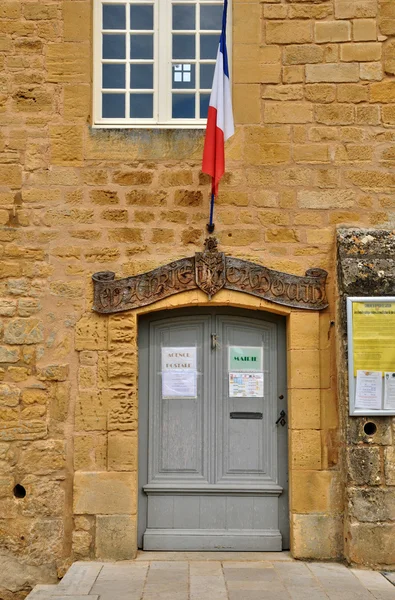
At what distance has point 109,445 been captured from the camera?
5672mm

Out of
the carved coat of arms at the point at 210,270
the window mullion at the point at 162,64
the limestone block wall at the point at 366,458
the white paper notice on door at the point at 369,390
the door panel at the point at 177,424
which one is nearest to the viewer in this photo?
the limestone block wall at the point at 366,458

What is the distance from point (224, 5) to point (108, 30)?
1.03 meters

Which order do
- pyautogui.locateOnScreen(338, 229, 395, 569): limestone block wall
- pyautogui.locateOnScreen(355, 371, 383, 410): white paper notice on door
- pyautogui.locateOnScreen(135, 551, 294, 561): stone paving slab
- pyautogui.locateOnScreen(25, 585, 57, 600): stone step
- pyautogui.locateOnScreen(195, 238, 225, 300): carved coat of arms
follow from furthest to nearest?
pyautogui.locateOnScreen(195, 238, 225, 300): carved coat of arms
pyautogui.locateOnScreen(135, 551, 294, 561): stone paving slab
pyautogui.locateOnScreen(355, 371, 383, 410): white paper notice on door
pyautogui.locateOnScreen(338, 229, 395, 569): limestone block wall
pyautogui.locateOnScreen(25, 585, 57, 600): stone step

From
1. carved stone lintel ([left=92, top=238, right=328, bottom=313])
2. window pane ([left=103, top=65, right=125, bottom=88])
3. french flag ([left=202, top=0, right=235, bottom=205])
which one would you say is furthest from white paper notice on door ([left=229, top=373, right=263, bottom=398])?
window pane ([left=103, top=65, right=125, bottom=88])

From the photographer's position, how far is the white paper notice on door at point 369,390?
5.48 m

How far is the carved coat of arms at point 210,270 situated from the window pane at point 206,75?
4.48 ft

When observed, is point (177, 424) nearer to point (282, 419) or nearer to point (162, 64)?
point (282, 419)

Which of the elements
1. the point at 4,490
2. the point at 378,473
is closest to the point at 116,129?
the point at 4,490

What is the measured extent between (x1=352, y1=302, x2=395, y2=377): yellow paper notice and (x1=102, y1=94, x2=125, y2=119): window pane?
248 cm

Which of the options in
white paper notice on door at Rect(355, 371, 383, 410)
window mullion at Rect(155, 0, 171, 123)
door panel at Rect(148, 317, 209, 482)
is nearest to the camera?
white paper notice on door at Rect(355, 371, 383, 410)

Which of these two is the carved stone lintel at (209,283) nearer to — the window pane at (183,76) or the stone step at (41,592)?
the window pane at (183,76)

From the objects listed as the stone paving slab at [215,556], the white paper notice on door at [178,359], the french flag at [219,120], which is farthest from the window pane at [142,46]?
the stone paving slab at [215,556]

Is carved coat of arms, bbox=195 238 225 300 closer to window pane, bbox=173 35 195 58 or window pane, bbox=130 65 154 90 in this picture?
window pane, bbox=130 65 154 90

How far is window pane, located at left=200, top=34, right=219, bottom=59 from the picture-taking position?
6.13 m
